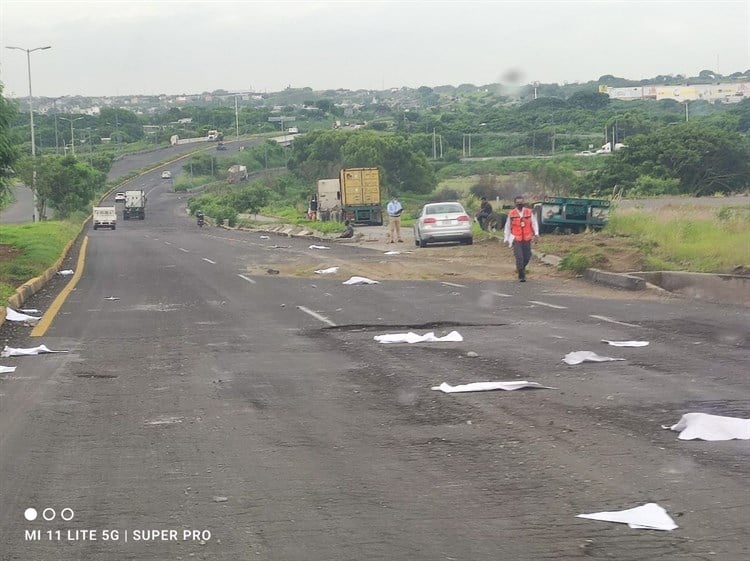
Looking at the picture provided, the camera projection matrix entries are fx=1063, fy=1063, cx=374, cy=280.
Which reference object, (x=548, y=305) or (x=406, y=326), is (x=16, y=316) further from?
(x=548, y=305)

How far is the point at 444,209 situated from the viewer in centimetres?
3425

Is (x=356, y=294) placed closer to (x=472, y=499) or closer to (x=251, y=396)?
(x=251, y=396)

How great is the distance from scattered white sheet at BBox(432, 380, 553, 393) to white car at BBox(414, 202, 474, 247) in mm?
23957

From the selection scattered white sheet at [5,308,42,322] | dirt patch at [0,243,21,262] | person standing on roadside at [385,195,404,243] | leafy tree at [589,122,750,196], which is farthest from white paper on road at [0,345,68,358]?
leafy tree at [589,122,750,196]

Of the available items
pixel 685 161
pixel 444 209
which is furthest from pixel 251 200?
pixel 444 209

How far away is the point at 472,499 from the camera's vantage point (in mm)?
6223

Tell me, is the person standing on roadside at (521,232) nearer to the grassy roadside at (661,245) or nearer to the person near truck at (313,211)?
the grassy roadside at (661,245)

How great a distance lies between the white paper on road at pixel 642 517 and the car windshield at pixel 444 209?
1120 inches

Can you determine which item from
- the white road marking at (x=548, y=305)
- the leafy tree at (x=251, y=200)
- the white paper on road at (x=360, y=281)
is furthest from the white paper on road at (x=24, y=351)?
the leafy tree at (x=251, y=200)

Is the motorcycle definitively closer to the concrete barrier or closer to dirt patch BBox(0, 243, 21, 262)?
dirt patch BBox(0, 243, 21, 262)

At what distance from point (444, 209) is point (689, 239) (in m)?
11.2

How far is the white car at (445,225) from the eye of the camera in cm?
3375

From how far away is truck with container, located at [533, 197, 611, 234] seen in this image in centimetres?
3172

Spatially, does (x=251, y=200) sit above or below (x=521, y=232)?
below
